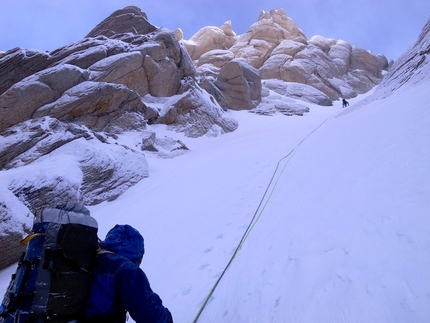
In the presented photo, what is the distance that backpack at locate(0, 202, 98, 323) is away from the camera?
212 centimetres

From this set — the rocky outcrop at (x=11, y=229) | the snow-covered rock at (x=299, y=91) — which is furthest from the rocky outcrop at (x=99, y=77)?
the snow-covered rock at (x=299, y=91)

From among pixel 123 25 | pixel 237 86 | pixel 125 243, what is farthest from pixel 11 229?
pixel 123 25

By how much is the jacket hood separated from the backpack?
21 cm

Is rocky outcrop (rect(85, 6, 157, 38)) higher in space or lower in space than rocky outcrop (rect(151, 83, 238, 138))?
higher

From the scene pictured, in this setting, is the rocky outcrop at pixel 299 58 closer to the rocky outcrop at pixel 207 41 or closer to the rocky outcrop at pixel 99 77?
the rocky outcrop at pixel 207 41

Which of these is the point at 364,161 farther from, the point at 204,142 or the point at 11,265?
the point at 204,142

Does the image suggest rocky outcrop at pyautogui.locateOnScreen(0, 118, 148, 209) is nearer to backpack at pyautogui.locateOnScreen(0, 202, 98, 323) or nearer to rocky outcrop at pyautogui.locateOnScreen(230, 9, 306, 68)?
backpack at pyautogui.locateOnScreen(0, 202, 98, 323)

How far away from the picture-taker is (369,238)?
12.0 feet

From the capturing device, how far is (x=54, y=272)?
2174 millimetres

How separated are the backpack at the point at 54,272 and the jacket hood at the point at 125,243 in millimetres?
215

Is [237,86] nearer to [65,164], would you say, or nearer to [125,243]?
[65,164]

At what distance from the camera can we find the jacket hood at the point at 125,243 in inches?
103

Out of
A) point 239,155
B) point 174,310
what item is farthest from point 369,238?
point 239,155

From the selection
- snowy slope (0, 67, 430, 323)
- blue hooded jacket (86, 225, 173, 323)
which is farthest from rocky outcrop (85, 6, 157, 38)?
blue hooded jacket (86, 225, 173, 323)
